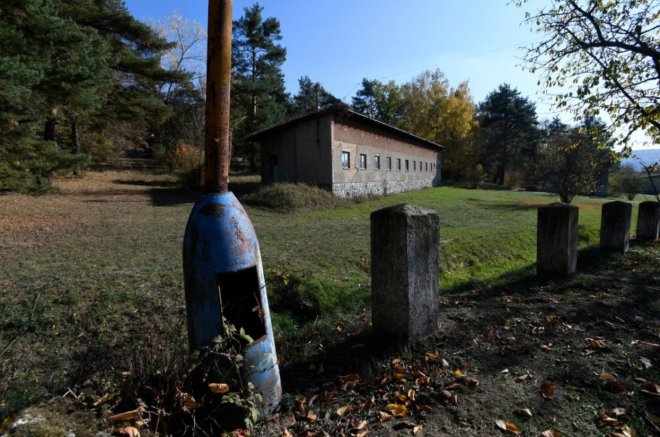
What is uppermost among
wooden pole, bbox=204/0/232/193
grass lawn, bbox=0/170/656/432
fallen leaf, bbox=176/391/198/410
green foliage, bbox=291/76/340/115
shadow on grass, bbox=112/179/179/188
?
green foliage, bbox=291/76/340/115

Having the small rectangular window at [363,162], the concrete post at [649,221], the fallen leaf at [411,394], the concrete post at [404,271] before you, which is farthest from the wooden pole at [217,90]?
the small rectangular window at [363,162]

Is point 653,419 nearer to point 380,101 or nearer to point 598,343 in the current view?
point 598,343

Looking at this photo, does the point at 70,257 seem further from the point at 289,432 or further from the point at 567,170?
the point at 567,170

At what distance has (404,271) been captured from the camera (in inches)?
132

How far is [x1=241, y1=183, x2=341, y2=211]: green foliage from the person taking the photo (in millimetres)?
16484

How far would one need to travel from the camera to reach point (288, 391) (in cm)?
287

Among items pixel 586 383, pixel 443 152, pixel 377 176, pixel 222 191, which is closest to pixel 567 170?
pixel 377 176

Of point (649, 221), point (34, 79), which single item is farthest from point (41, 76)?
point (649, 221)

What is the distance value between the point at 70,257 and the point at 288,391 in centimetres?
638

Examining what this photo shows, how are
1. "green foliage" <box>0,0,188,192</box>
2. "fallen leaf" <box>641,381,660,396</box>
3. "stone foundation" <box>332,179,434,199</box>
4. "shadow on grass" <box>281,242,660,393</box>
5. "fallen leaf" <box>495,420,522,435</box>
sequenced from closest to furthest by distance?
"fallen leaf" <box>495,420,522,435</box>
"fallen leaf" <box>641,381,660,396</box>
"shadow on grass" <box>281,242,660,393</box>
"green foliage" <box>0,0,188,192</box>
"stone foundation" <box>332,179,434,199</box>

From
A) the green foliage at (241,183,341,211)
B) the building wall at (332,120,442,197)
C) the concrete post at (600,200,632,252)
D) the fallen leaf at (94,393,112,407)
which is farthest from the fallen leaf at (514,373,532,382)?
the building wall at (332,120,442,197)

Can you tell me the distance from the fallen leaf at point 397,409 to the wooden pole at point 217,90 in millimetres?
1876

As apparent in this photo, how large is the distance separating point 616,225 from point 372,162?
740 inches

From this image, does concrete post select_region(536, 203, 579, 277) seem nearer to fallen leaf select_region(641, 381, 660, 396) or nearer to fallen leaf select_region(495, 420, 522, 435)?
fallen leaf select_region(641, 381, 660, 396)
